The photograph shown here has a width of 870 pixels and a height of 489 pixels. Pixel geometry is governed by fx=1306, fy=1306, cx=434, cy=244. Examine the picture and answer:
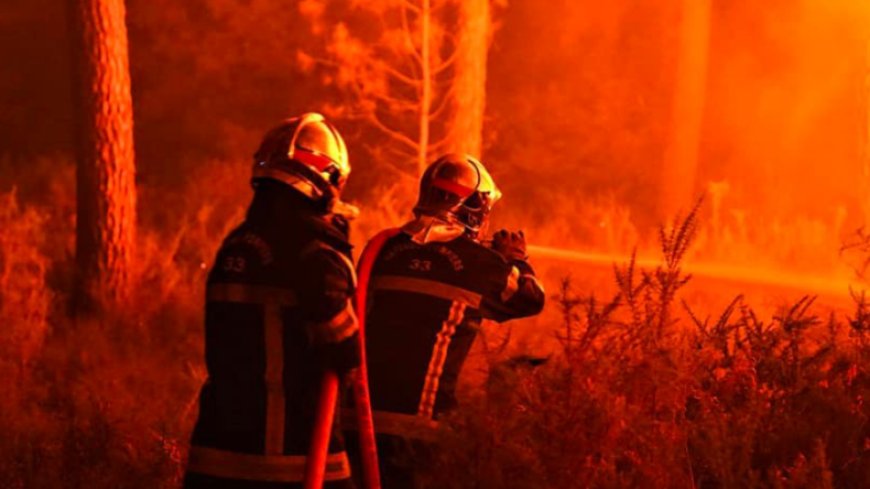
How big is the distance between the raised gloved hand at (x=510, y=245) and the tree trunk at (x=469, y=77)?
8.72m

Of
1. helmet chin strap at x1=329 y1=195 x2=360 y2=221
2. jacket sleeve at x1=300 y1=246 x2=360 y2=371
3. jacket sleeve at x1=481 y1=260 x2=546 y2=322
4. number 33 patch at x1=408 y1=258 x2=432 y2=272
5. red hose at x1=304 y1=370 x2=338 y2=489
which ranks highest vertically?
helmet chin strap at x1=329 y1=195 x2=360 y2=221

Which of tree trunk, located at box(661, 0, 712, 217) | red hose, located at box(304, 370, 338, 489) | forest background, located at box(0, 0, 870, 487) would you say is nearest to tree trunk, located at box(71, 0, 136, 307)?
forest background, located at box(0, 0, 870, 487)

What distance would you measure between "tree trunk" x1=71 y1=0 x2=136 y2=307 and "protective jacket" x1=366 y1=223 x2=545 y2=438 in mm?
6290

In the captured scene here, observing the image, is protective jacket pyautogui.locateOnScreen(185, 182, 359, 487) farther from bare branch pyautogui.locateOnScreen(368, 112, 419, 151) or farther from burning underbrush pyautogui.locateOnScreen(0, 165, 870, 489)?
bare branch pyautogui.locateOnScreen(368, 112, 419, 151)

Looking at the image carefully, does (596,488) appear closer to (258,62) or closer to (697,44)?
(258,62)

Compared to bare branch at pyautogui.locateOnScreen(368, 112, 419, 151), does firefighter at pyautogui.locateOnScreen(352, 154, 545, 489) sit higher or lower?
lower

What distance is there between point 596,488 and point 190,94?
615 inches

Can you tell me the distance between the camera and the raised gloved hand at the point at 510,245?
5.92 meters

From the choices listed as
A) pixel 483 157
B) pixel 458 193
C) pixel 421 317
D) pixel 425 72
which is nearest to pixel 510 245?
pixel 458 193

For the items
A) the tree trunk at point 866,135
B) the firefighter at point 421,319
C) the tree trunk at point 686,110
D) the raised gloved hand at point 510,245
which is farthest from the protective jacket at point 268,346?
the tree trunk at point 686,110

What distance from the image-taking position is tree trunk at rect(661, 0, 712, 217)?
20531 millimetres

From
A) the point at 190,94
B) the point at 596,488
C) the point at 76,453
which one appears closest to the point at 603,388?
the point at 596,488

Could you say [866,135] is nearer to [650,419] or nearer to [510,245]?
[510,245]

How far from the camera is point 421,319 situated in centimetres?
548
